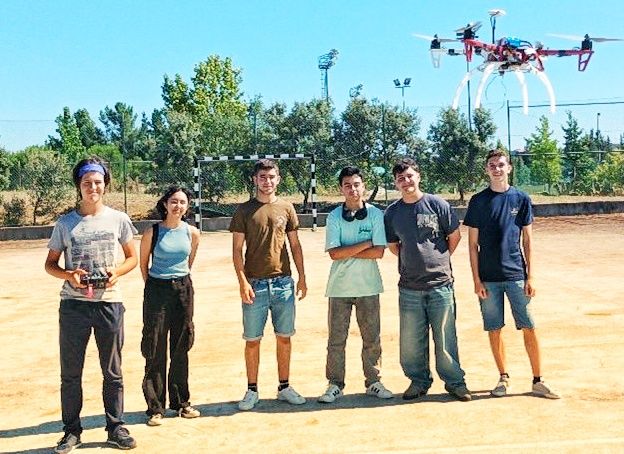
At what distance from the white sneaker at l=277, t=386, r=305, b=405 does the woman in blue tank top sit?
2.22 feet

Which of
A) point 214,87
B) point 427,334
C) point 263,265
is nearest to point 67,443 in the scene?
point 263,265

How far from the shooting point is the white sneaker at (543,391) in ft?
16.4

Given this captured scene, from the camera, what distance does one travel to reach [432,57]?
25125 millimetres

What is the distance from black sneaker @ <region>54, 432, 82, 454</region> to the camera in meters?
4.21

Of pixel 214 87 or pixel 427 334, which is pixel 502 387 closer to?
pixel 427 334

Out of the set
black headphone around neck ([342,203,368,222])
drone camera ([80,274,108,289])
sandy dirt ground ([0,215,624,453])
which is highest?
black headphone around neck ([342,203,368,222])

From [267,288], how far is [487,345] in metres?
2.72

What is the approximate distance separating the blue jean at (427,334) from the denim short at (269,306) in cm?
89

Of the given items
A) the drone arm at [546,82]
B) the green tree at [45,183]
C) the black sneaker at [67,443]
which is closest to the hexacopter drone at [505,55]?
the drone arm at [546,82]

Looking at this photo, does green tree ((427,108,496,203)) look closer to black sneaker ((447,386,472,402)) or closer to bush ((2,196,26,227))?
bush ((2,196,26,227))

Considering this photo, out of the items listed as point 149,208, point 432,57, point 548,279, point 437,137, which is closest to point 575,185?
point 437,137

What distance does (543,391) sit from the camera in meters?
5.02

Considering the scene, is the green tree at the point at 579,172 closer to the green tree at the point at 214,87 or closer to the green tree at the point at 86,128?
the green tree at the point at 214,87

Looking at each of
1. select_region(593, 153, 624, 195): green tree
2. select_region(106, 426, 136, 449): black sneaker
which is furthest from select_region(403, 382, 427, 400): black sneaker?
select_region(593, 153, 624, 195): green tree
